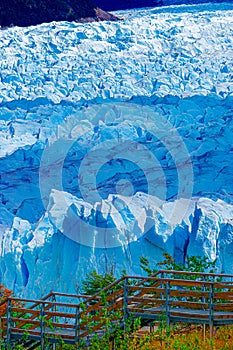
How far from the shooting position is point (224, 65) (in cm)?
2355

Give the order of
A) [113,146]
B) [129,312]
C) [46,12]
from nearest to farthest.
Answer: [129,312], [113,146], [46,12]

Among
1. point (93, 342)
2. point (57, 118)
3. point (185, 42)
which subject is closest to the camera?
point (93, 342)

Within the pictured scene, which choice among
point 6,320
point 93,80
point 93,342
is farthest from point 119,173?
point 93,342

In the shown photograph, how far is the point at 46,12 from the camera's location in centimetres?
3231

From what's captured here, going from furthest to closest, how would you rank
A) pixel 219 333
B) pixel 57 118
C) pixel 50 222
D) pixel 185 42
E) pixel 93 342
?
pixel 185 42 < pixel 57 118 < pixel 50 222 < pixel 219 333 < pixel 93 342

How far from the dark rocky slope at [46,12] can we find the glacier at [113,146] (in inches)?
166

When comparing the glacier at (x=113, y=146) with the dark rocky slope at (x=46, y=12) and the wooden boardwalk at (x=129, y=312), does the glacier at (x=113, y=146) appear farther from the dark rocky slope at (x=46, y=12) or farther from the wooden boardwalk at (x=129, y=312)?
the wooden boardwalk at (x=129, y=312)

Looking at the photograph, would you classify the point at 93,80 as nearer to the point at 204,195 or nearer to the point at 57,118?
the point at 57,118

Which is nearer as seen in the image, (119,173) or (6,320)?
(6,320)

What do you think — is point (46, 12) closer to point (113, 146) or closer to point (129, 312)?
point (113, 146)

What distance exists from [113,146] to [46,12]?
1258 cm

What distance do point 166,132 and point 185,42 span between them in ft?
15.6

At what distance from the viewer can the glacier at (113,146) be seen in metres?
16.7

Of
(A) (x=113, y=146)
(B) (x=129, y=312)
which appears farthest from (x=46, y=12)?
(B) (x=129, y=312)
